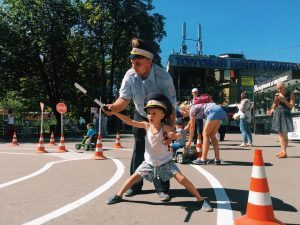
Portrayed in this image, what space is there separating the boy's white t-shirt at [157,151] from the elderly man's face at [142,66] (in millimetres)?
833

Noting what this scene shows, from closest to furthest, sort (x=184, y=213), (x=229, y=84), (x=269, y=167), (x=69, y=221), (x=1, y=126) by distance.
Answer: (x=69, y=221) < (x=184, y=213) < (x=269, y=167) < (x=1, y=126) < (x=229, y=84)

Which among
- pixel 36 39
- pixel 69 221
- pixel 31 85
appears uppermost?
pixel 36 39

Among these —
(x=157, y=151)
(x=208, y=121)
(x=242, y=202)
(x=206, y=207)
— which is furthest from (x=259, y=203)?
Result: (x=208, y=121)

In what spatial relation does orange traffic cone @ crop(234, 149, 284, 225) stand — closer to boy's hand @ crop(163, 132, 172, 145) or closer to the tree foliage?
boy's hand @ crop(163, 132, 172, 145)

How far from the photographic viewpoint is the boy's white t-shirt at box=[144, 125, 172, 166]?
5164 millimetres

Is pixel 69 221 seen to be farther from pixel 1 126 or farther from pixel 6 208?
pixel 1 126

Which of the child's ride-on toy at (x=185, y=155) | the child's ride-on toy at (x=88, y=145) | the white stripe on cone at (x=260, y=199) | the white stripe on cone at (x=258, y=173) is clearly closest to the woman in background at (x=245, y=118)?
the child's ride-on toy at (x=185, y=155)

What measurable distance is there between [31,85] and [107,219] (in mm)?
33957

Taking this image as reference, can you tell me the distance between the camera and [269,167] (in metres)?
8.76

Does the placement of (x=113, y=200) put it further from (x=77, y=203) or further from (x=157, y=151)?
(x=157, y=151)

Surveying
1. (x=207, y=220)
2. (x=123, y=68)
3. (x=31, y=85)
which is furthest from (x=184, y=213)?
(x=123, y=68)

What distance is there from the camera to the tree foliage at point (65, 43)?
111 feet

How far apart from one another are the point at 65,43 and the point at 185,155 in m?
28.2

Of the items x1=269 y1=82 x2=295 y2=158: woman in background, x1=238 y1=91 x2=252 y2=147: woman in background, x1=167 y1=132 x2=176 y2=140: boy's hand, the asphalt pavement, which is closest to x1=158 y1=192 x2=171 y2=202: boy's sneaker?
the asphalt pavement
